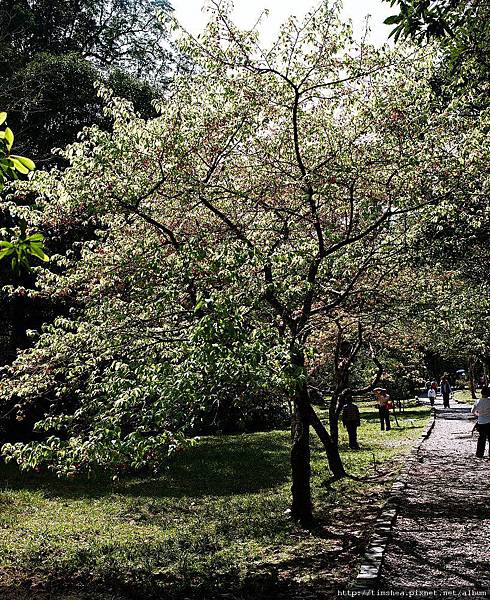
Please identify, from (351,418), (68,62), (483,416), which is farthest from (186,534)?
(68,62)

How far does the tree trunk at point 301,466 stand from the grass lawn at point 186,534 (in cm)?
25

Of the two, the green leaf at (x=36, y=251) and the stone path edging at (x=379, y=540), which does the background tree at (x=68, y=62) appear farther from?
the green leaf at (x=36, y=251)

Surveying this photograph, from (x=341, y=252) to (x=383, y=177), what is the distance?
4.23 feet

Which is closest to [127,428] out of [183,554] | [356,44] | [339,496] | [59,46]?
[183,554]

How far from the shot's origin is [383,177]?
819 cm

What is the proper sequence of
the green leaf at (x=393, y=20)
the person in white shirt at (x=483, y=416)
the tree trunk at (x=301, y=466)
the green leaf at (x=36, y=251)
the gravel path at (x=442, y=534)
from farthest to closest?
1. the person in white shirt at (x=483, y=416)
2. the tree trunk at (x=301, y=466)
3. the gravel path at (x=442, y=534)
4. the green leaf at (x=393, y=20)
5. the green leaf at (x=36, y=251)

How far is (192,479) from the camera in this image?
1327 centimetres

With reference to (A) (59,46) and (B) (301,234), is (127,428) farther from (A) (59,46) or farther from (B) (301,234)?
(A) (59,46)

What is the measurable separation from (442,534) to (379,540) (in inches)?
38.0

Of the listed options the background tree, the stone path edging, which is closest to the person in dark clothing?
the stone path edging

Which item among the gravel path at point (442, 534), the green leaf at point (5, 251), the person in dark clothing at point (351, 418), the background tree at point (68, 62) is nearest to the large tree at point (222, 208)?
the gravel path at point (442, 534)

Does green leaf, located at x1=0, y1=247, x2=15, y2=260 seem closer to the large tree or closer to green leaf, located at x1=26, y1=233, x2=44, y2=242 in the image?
green leaf, located at x1=26, y1=233, x2=44, y2=242

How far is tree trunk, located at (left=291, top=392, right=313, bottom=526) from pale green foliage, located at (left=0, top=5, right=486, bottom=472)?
1.20 meters

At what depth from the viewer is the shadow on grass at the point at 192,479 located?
39.6 ft
